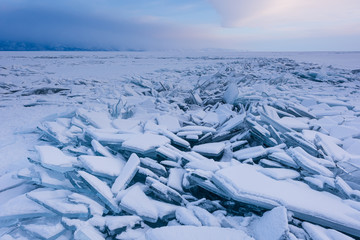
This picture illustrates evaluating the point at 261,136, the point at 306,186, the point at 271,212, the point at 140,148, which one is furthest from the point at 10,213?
the point at 261,136

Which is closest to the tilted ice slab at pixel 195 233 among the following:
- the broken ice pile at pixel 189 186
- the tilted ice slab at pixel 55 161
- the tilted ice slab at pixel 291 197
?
the broken ice pile at pixel 189 186

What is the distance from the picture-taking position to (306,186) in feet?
7.43

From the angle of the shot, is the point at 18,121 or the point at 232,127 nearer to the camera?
the point at 232,127

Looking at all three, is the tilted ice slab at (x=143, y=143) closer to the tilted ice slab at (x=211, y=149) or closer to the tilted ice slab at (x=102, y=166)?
the tilted ice slab at (x=102, y=166)

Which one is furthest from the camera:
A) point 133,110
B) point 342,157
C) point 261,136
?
point 133,110

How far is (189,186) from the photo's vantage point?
2.24 m

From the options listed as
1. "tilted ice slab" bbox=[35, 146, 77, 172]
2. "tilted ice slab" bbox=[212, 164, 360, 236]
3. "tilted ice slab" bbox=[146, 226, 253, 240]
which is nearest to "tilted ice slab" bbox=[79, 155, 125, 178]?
"tilted ice slab" bbox=[35, 146, 77, 172]

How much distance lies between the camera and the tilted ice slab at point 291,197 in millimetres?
1746

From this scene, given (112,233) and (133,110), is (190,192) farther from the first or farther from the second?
(133,110)

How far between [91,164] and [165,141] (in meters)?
1.01

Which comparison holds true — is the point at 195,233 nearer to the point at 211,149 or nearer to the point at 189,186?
the point at 189,186

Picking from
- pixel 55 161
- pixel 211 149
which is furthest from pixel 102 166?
pixel 211 149

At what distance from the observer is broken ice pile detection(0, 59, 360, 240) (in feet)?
5.64

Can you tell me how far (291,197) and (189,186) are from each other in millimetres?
930
